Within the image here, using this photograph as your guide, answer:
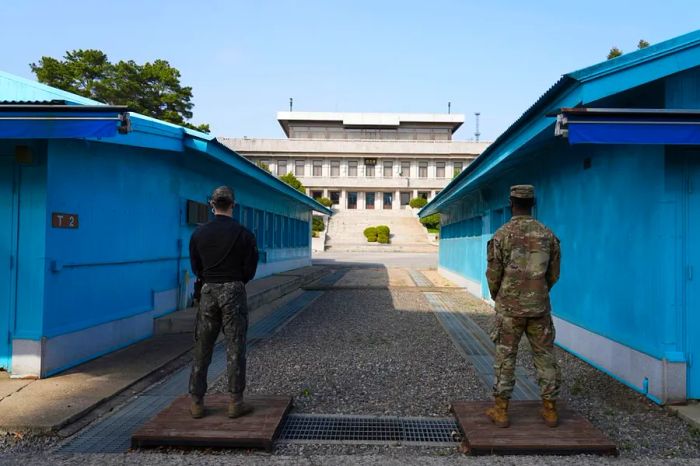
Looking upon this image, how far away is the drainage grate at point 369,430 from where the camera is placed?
4133 millimetres

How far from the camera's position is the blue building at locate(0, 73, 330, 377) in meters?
5.54

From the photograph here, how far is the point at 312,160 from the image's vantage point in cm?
6725

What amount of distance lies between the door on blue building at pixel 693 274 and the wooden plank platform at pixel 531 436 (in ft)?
4.75

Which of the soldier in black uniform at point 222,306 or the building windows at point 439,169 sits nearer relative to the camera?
the soldier in black uniform at point 222,306

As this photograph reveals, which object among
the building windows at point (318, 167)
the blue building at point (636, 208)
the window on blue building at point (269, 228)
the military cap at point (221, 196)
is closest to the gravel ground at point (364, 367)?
the blue building at point (636, 208)

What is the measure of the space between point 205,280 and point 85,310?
299 centimetres

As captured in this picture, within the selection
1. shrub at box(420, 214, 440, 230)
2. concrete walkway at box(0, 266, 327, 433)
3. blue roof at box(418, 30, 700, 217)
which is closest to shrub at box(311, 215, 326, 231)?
shrub at box(420, 214, 440, 230)

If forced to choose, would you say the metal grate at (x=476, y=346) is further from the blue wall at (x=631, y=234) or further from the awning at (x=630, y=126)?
the awning at (x=630, y=126)

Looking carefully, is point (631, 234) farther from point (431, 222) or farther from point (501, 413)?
point (431, 222)

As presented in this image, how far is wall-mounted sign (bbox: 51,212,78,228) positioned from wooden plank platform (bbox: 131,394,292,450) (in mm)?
2705

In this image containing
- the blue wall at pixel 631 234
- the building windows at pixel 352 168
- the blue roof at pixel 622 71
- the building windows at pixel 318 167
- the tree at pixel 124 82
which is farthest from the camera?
the building windows at pixel 352 168

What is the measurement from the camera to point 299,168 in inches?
2648

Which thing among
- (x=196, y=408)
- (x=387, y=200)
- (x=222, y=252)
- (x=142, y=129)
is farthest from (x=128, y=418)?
(x=387, y=200)

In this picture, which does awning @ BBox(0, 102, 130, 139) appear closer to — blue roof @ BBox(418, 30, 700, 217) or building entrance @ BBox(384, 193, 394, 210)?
blue roof @ BBox(418, 30, 700, 217)
